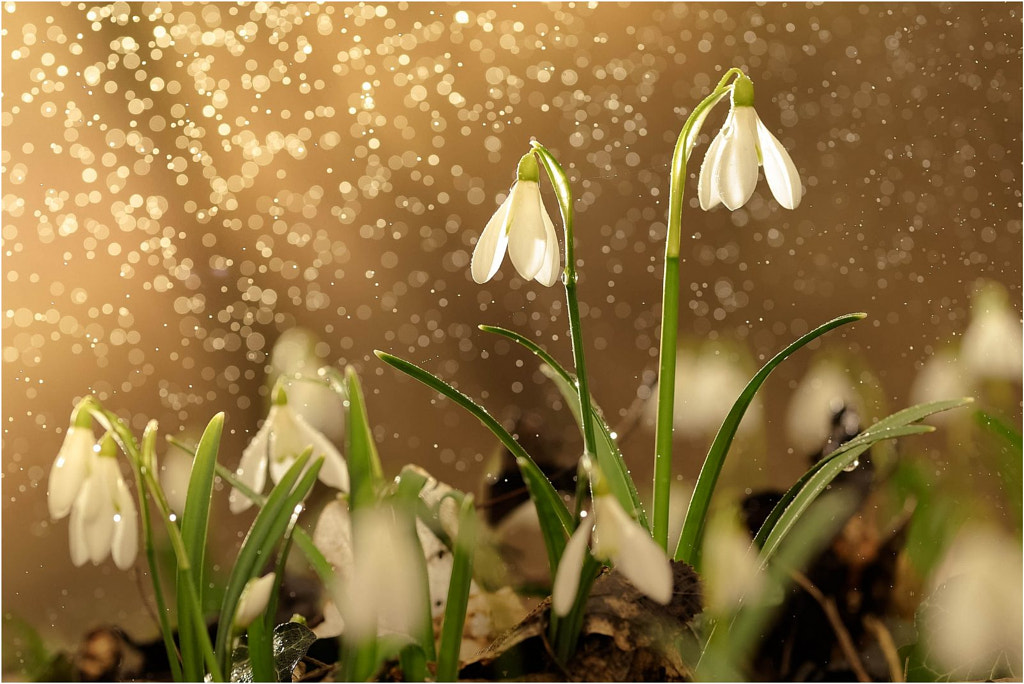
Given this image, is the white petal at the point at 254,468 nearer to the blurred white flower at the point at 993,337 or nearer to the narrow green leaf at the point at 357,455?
the narrow green leaf at the point at 357,455

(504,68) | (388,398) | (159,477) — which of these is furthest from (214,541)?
(504,68)

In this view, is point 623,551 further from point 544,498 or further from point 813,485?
point 813,485

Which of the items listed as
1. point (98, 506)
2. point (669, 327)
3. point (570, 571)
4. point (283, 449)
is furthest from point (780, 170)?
point (98, 506)

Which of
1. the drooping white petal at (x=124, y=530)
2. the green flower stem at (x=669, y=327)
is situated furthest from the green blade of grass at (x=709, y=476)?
the drooping white petal at (x=124, y=530)

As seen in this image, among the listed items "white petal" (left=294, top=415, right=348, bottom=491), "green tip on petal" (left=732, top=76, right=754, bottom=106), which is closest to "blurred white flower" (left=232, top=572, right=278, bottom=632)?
"white petal" (left=294, top=415, right=348, bottom=491)

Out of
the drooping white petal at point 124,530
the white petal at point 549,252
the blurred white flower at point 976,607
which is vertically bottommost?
the blurred white flower at point 976,607

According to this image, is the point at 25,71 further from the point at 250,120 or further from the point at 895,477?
the point at 895,477
